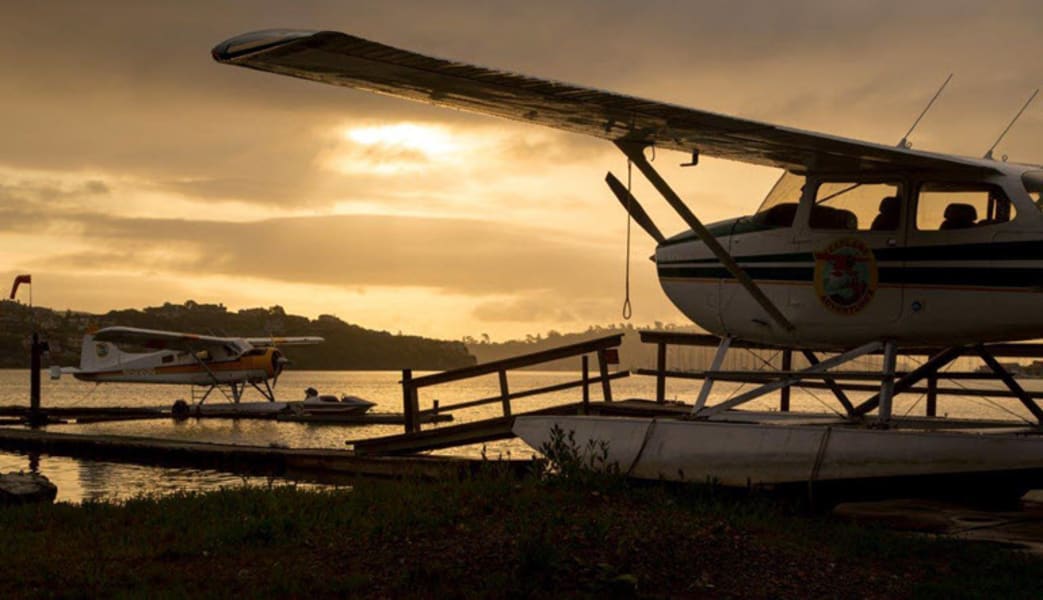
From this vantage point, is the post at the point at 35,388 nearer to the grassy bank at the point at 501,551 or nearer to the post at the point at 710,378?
the grassy bank at the point at 501,551

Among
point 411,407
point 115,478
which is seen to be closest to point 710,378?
point 411,407

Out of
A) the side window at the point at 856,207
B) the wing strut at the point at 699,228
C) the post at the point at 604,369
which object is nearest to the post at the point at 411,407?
the post at the point at 604,369

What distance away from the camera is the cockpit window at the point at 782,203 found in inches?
450

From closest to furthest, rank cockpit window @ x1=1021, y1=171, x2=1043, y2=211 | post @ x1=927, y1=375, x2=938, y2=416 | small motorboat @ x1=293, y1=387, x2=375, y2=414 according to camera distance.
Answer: cockpit window @ x1=1021, y1=171, x2=1043, y2=211
post @ x1=927, y1=375, x2=938, y2=416
small motorboat @ x1=293, y1=387, x2=375, y2=414

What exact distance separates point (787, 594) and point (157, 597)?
383 cm

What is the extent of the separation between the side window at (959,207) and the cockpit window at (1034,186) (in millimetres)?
202

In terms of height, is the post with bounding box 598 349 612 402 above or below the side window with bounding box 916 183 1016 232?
below

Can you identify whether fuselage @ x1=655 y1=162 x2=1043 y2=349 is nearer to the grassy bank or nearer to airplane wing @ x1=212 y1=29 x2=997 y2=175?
airplane wing @ x1=212 y1=29 x2=997 y2=175

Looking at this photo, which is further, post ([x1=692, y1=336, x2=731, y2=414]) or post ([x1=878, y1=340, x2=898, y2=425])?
post ([x1=692, y1=336, x2=731, y2=414])

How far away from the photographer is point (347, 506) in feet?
31.3

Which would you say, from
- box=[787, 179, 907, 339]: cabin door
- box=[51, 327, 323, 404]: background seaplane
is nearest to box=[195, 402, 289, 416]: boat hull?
box=[51, 327, 323, 404]: background seaplane

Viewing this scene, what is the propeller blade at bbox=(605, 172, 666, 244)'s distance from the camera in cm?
1227

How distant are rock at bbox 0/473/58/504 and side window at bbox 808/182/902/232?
8.74 meters

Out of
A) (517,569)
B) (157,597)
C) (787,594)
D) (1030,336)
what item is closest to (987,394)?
(1030,336)
